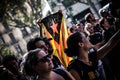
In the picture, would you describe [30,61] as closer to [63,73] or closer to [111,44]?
[63,73]

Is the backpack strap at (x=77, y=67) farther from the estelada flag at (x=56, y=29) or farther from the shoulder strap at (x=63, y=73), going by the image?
the estelada flag at (x=56, y=29)

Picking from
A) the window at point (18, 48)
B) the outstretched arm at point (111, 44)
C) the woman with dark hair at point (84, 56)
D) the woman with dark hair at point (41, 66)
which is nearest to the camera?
the outstretched arm at point (111, 44)

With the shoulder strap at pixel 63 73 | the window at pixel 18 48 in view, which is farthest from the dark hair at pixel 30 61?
the window at pixel 18 48

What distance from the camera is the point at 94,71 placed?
3.84 m

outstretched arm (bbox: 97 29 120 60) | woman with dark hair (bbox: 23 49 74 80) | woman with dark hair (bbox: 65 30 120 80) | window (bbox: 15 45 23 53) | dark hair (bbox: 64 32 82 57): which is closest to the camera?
outstretched arm (bbox: 97 29 120 60)

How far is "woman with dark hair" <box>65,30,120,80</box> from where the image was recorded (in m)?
3.75

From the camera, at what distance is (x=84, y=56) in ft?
13.3

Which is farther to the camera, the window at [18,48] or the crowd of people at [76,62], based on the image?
the window at [18,48]

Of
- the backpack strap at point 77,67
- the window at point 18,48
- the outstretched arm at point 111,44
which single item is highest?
the outstretched arm at point 111,44

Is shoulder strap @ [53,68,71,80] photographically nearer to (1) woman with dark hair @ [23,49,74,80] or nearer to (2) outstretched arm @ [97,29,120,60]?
(1) woman with dark hair @ [23,49,74,80]

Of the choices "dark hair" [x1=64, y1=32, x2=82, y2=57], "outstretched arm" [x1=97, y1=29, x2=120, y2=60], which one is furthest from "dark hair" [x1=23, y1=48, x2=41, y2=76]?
"outstretched arm" [x1=97, y1=29, x2=120, y2=60]

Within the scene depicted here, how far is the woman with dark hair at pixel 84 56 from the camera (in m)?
3.75

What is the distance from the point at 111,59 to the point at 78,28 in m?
3.62

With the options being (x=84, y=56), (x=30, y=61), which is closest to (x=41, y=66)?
(x=30, y=61)
